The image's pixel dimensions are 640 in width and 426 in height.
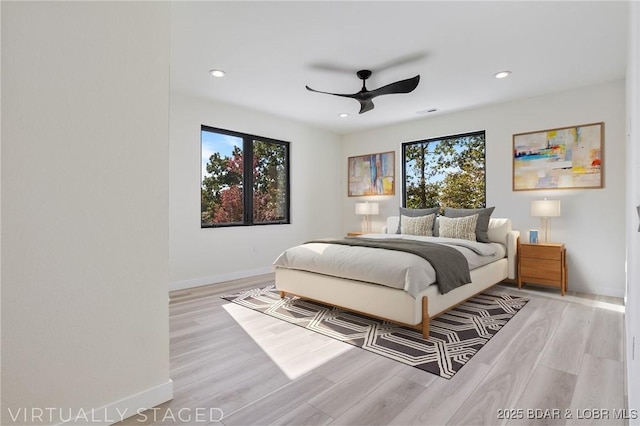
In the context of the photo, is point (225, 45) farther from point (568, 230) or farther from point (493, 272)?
point (568, 230)

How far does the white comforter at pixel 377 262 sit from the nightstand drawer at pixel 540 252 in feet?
1.38

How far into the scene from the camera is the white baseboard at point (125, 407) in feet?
4.97

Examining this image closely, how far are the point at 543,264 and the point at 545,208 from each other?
0.67 metres

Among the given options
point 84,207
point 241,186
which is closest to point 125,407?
point 84,207

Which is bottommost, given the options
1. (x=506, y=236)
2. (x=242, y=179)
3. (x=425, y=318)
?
(x=425, y=318)

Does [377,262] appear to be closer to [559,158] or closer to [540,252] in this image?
[540,252]

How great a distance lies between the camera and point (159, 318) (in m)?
1.76

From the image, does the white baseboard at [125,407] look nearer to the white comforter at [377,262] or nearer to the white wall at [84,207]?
the white wall at [84,207]

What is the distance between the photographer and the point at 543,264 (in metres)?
4.02

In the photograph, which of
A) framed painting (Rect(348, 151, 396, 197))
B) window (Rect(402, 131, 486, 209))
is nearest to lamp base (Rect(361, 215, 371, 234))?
framed painting (Rect(348, 151, 396, 197))

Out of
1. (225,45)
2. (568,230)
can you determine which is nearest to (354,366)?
(225,45)

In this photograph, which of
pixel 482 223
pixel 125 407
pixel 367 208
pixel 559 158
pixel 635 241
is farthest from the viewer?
pixel 367 208

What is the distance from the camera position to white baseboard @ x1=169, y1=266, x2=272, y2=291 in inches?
166

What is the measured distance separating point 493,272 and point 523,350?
5.23 feet
